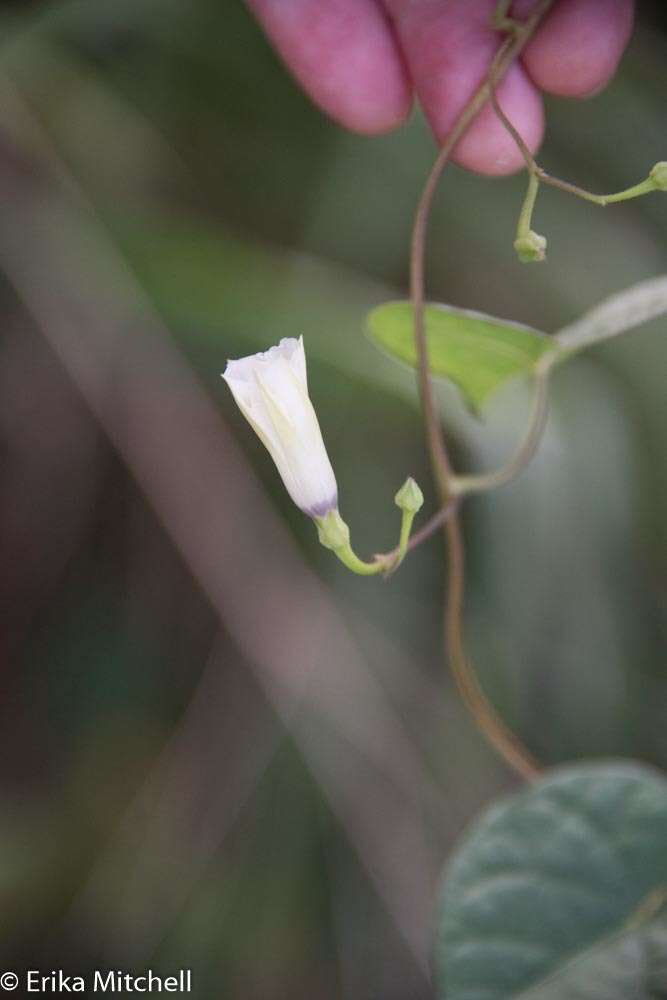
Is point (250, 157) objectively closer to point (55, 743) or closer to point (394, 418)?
point (394, 418)

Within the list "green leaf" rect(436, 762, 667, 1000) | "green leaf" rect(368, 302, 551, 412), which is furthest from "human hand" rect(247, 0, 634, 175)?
"green leaf" rect(436, 762, 667, 1000)

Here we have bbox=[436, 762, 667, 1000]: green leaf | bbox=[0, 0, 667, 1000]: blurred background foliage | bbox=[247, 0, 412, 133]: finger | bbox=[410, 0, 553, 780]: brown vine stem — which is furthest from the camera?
bbox=[0, 0, 667, 1000]: blurred background foliage

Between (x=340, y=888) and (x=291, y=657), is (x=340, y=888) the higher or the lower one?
the lower one

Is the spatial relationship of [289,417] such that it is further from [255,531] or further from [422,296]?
[255,531]

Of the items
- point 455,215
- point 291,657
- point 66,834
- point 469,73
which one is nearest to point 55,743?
point 66,834

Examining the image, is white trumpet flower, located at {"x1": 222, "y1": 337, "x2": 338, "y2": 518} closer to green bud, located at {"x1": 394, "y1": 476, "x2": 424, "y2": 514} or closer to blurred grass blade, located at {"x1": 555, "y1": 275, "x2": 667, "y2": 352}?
green bud, located at {"x1": 394, "y1": 476, "x2": 424, "y2": 514}
